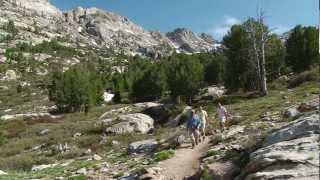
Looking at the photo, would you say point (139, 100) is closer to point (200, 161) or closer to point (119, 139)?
point (119, 139)

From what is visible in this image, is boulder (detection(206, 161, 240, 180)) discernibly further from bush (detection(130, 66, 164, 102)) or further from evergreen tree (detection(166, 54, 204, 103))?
bush (detection(130, 66, 164, 102))

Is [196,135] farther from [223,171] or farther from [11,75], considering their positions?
[11,75]

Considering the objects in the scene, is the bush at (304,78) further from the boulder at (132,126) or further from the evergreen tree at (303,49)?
the boulder at (132,126)

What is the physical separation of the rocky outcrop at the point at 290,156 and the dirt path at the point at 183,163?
4.02 m

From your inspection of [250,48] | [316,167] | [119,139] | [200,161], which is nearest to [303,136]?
[316,167]

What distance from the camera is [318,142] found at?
1672 cm

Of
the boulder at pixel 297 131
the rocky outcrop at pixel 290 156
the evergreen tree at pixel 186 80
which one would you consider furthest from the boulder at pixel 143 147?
the evergreen tree at pixel 186 80

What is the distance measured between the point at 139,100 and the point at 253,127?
225ft

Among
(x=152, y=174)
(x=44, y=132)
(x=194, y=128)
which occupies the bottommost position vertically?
(x=152, y=174)

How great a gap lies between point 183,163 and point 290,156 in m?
8.07

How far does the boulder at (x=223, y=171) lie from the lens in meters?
19.6

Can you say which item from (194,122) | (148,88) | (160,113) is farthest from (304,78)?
(148,88)

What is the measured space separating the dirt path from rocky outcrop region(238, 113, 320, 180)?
402 centimetres

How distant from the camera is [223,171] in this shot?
65.2 feet
